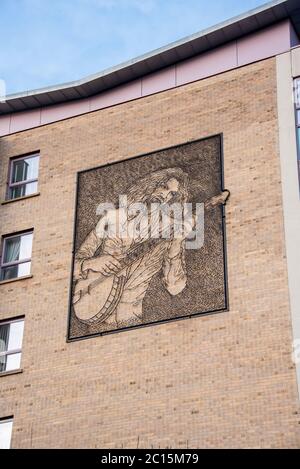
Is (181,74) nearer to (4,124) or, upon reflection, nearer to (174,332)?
(4,124)

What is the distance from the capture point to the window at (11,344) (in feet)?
88.3

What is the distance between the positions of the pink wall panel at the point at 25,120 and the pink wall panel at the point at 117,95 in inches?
82.6

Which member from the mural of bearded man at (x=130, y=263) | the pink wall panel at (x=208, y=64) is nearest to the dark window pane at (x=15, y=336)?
the mural of bearded man at (x=130, y=263)

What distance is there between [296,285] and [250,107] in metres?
6.04

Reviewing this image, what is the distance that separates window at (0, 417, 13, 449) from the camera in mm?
25578

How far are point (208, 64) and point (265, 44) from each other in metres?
1.86

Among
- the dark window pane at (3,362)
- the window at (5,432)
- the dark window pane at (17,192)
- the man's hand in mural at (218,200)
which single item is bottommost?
the window at (5,432)

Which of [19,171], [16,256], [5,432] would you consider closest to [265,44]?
[19,171]

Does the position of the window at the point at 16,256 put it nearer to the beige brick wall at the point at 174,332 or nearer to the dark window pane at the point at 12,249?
the dark window pane at the point at 12,249

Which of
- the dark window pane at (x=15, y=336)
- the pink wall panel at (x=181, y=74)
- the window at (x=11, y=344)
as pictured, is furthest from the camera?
the pink wall panel at (x=181, y=74)

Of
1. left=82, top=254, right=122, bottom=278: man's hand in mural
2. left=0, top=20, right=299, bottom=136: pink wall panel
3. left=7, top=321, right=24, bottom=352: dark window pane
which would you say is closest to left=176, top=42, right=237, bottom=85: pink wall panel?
left=0, top=20, right=299, bottom=136: pink wall panel
